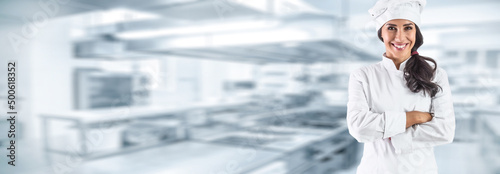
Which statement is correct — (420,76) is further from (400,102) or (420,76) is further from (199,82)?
(199,82)

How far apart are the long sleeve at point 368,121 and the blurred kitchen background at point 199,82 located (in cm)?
92

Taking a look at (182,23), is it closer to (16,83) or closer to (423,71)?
(16,83)

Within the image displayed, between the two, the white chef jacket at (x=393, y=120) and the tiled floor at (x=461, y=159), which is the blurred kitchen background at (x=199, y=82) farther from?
the white chef jacket at (x=393, y=120)

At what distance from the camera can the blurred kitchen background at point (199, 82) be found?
161 cm

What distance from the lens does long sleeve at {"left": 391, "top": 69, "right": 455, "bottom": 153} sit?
→ 0.84 m

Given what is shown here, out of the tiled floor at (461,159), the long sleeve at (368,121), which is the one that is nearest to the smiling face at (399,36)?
the long sleeve at (368,121)

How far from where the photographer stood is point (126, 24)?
1.85 m

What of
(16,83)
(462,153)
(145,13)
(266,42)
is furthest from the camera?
(462,153)

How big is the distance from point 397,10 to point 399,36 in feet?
0.23

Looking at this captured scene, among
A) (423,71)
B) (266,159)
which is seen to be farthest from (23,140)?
(423,71)

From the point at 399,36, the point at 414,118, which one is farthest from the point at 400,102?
the point at 399,36

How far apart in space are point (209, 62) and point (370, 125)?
2.02 m

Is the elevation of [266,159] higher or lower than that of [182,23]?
lower

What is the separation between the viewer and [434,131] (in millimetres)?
840
